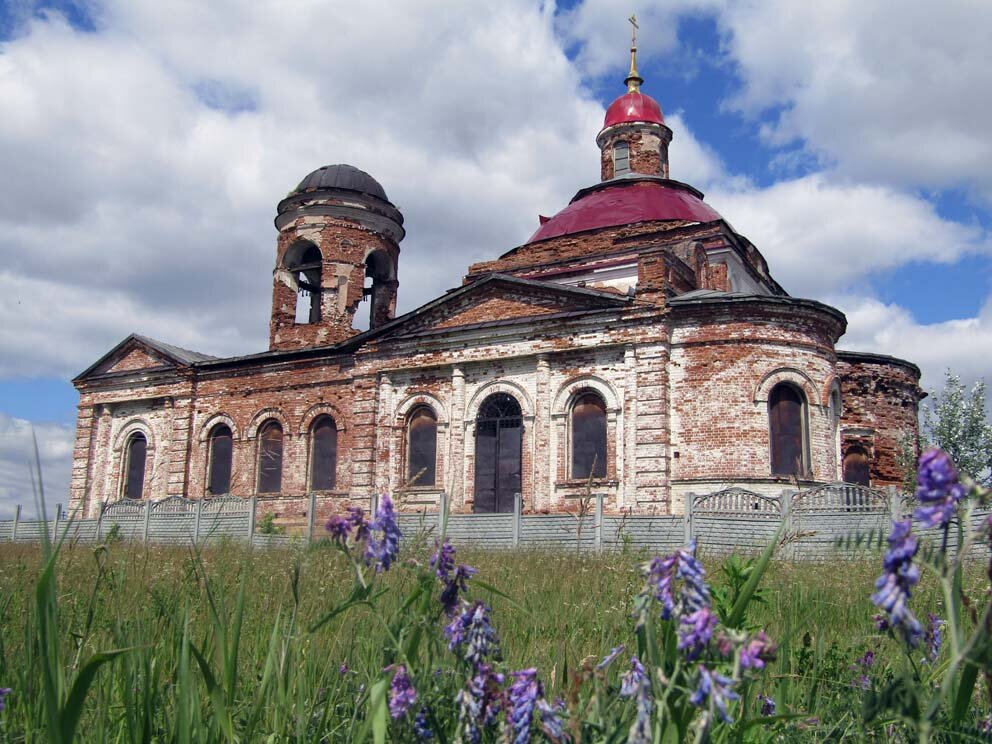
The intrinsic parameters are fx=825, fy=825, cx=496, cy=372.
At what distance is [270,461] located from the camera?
72.1 ft

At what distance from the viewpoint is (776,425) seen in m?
16.4

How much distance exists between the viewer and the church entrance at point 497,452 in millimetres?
18078

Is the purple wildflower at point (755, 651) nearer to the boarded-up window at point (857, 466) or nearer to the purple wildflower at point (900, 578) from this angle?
the purple wildflower at point (900, 578)

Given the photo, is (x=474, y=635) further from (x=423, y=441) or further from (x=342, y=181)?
(x=342, y=181)

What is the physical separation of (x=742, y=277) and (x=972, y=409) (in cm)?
1527

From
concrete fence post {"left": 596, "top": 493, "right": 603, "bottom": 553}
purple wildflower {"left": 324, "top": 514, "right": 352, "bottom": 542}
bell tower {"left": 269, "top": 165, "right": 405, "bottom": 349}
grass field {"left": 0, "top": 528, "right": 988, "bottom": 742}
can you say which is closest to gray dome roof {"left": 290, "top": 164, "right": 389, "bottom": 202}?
bell tower {"left": 269, "top": 165, "right": 405, "bottom": 349}

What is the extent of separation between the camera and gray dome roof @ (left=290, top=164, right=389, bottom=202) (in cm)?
2338

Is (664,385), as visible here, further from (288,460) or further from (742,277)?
(288,460)

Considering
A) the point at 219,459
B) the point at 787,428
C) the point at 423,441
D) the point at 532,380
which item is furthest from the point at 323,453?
the point at 787,428

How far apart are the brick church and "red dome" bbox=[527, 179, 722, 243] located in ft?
0.29

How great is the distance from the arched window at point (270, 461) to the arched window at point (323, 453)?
1.07 m

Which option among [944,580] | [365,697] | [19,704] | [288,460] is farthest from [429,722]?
[288,460]

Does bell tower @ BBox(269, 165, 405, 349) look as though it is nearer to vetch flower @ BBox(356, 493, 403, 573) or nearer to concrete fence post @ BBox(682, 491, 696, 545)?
concrete fence post @ BBox(682, 491, 696, 545)

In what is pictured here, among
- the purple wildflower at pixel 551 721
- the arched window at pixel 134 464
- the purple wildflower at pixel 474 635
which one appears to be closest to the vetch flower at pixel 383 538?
the purple wildflower at pixel 474 635
